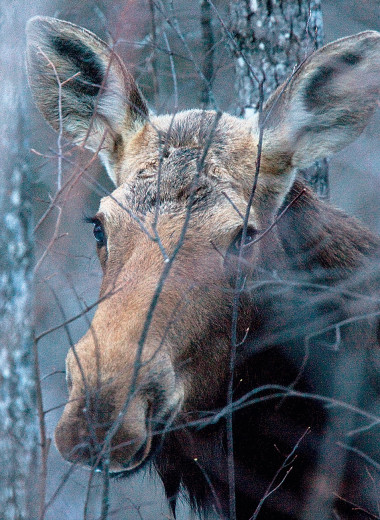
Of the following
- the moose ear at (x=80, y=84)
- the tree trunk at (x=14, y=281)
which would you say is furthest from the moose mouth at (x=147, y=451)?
the tree trunk at (x=14, y=281)

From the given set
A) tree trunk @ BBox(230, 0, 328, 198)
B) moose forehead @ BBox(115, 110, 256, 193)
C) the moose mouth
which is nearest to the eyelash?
moose forehead @ BBox(115, 110, 256, 193)

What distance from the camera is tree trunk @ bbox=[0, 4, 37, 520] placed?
18.6ft

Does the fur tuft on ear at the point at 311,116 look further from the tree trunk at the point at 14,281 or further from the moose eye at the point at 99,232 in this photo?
the tree trunk at the point at 14,281

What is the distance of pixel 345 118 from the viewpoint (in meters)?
4.44

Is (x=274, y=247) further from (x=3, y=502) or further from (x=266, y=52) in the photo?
(x=3, y=502)

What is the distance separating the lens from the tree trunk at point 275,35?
5.43 meters

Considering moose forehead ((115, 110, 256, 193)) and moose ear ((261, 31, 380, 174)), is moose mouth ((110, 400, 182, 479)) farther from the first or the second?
moose ear ((261, 31, 380, 174))

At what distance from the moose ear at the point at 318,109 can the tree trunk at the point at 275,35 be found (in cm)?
101

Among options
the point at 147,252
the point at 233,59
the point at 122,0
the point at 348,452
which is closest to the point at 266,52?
the point at 233,59

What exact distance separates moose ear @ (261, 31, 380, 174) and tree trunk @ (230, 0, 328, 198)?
1.01m

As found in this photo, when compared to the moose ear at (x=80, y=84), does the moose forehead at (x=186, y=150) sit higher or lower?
lower

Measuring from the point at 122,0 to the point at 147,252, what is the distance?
12.7 ft

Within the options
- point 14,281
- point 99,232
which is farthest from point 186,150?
point 14,281

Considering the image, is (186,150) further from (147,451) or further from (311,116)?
(147,451)
